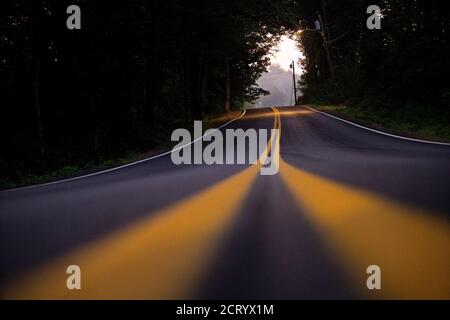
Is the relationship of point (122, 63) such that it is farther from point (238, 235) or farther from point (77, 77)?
point (238, 235)

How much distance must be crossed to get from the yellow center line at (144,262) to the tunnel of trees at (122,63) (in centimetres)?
1027

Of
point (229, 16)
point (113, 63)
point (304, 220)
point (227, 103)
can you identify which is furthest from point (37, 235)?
point (227, 103)

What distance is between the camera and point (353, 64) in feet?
133

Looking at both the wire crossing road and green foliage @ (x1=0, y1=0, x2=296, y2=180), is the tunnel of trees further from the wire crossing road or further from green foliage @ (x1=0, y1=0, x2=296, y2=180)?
the wire crossing road

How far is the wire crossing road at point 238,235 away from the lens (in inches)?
145

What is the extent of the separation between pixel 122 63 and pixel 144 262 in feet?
55.7

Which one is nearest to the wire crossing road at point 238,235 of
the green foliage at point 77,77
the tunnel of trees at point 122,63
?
the green foliage at point 77,77

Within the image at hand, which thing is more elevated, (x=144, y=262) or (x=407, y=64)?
(x=407, y=64)

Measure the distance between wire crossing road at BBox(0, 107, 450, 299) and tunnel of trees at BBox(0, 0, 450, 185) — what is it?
8.55 metres

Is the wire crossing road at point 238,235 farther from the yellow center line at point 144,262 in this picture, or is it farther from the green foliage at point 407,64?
the green foliage at point 407,64

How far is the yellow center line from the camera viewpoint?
368 centimetres

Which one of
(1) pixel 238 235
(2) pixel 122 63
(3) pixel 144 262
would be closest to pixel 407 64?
(2) pixel 122 63

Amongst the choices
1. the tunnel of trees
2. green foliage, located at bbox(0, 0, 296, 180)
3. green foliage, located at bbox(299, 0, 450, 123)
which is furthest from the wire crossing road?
green foliage, located at bbox(299, 0, 450, 123)

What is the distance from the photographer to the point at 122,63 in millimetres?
19500
